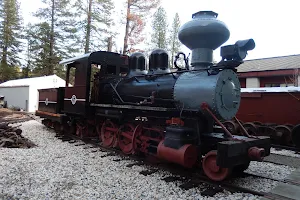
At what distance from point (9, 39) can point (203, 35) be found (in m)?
42.2

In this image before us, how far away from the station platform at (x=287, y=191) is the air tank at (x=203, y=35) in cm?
291

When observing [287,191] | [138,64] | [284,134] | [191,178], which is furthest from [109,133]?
[284,134]

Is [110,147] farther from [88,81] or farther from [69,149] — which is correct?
[88,81]

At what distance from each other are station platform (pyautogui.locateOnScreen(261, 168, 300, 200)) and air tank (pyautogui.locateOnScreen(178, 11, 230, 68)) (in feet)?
9.54

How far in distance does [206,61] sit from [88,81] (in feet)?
14.3

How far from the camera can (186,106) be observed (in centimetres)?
542

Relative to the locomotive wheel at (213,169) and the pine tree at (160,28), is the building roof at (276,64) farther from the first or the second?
the pine tree at (160,28)

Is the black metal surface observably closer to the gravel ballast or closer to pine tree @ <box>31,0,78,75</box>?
the gravel ballast

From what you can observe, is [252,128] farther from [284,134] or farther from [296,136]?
[296,136]

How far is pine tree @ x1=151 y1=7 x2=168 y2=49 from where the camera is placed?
38000 millimetres

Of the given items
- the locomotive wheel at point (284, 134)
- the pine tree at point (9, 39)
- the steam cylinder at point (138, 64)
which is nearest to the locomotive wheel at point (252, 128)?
the locomotive wheel at point (284, 134)

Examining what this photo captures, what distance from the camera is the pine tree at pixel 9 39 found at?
1529 inches

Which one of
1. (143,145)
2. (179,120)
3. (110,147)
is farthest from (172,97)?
(110,147)

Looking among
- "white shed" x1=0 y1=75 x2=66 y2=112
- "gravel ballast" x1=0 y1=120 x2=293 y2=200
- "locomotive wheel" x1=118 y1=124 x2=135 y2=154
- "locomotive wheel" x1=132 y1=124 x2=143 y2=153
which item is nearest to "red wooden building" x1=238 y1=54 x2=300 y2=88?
"locomotive wheel" x1=118 y1=124 x2=135 y2=154
